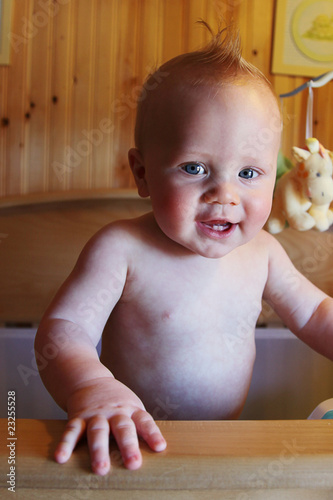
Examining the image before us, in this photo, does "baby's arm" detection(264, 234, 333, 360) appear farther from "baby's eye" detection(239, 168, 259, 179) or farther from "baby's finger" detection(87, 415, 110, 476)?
"baby's finger" detection(87, 415, 110, 476)

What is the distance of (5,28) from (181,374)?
1309 mm

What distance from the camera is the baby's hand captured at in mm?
371

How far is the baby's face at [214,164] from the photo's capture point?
0.60 m

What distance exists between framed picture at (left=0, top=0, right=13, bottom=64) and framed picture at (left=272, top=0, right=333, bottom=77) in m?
0.84

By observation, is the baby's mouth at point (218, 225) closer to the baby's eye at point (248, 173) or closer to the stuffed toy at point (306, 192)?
the baby's eye at point (248, 173)

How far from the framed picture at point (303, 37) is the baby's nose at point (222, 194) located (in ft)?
3.86

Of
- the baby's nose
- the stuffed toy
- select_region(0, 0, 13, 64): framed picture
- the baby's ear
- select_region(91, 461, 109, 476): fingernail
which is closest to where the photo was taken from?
select_region(91, 461, 109, 476): fingernail

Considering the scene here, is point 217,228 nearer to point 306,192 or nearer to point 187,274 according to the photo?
point 187,274

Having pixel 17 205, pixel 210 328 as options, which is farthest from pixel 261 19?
pixel 210 328

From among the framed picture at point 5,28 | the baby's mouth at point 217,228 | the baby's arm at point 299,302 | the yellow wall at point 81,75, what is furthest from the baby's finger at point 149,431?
the framed picture at point 5,28

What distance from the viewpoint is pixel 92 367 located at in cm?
52

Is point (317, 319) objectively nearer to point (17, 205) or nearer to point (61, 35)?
point (17, 205)

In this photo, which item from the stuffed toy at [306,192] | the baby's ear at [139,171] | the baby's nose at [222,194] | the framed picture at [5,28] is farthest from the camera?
the framed picture at [5,28]

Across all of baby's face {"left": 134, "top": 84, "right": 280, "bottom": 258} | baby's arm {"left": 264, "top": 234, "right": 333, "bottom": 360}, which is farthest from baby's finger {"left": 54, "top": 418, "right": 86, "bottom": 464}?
baby's arm {"left": 264, "top": 234, "right": 333, "bottom": 360}
